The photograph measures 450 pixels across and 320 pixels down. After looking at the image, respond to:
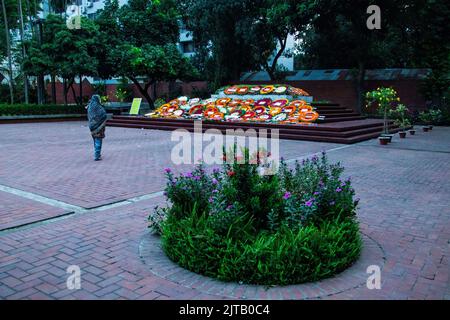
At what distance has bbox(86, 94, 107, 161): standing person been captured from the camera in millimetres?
9234

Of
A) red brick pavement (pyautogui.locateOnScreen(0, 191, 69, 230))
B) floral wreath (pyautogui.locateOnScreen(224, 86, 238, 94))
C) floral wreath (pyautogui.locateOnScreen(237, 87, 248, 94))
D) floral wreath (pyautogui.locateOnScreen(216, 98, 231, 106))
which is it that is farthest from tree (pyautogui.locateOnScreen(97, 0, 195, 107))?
red brick pavement (pyautogui.locateOnScreen(0, 191, 69, 230))

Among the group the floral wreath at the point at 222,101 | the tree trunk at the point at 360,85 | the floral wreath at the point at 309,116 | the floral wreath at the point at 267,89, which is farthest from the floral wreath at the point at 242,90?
the tree trunk at the point at 360,85

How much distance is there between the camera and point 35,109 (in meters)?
21.8

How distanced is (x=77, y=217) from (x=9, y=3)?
25.1 meters

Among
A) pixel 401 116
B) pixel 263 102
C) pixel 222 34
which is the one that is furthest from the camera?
pixel 222 34

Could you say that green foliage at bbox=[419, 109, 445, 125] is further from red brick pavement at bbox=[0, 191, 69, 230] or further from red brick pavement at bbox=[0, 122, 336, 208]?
red brick pavement at bbox=[0, 191, 69, 230]

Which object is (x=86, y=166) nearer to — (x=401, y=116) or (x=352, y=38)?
(x=401, y=116)

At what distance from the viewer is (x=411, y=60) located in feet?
84.0

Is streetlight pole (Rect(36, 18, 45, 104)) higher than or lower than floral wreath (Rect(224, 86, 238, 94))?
higher

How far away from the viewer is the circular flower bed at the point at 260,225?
3.33 meters

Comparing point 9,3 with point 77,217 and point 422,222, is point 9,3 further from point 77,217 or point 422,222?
point 422,222

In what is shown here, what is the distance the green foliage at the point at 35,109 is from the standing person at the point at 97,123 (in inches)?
547

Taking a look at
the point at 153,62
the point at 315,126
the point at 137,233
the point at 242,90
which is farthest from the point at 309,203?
the point at 153,62

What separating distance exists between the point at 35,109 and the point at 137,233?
20.2 m
